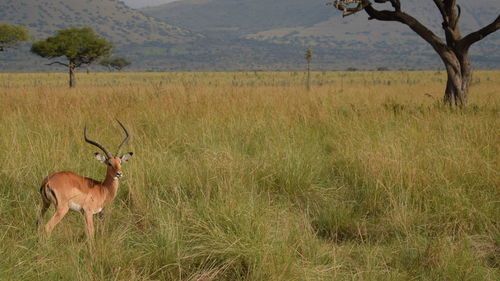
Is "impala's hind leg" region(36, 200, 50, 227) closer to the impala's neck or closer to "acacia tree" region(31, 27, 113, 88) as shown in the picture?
the impala's neck

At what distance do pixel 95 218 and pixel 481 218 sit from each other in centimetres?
328

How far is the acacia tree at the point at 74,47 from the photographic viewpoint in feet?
127

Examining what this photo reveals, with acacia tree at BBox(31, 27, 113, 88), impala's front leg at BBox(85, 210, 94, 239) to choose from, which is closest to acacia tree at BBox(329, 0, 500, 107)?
impala's front leg at BBox(85, 210, 94, 239)

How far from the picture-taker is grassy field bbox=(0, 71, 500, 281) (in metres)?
3.54

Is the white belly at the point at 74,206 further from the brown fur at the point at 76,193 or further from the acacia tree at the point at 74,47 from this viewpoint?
the acacia tree at the point at 74,47

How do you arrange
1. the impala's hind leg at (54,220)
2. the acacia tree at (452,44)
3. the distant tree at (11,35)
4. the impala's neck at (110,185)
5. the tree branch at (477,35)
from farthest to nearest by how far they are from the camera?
the distant tree at (11,35)
the acacia tree at (452,44)
the tree branch at (477,35)
the impala's neck at (110,185)
the impala's hind leg at (54,220)

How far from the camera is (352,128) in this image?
7609 mm

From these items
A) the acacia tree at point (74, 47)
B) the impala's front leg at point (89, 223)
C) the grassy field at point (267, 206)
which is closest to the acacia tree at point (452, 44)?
the grassy field at point (267, 206)

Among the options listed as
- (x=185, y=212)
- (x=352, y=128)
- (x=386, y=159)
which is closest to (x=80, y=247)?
(x=185, y=212)

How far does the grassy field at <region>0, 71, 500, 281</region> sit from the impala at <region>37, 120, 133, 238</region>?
0.15 metres

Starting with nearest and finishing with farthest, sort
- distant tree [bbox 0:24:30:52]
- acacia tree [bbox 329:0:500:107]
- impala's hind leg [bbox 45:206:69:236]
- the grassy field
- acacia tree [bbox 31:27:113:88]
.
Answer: the grassy field
impala's hind leg [bbox 45:206:69:236]
acacia tree [bbox 329:0:500:107]
distant tree [bbox 0:24:30:52]
acacia tree [bbox 31:27:113:88]

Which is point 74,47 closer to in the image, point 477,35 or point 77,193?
point 477,35

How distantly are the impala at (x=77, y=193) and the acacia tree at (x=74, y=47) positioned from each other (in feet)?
116

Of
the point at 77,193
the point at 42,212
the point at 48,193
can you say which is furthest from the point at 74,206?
the point at 42,212
